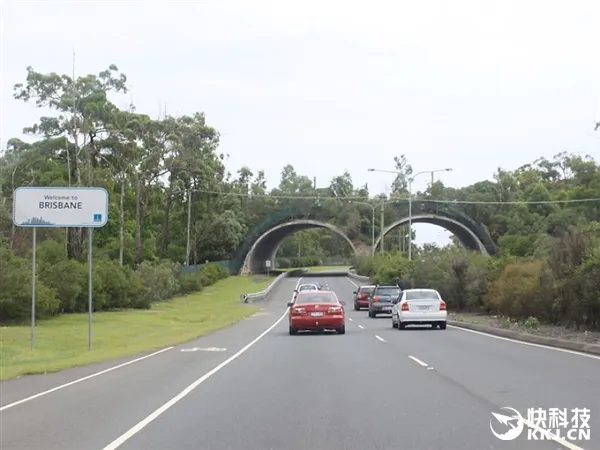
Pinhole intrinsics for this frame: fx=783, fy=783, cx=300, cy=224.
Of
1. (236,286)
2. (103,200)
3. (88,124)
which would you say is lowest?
(236,286)

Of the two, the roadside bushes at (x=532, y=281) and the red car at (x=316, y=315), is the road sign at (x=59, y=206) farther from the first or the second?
the roadside bushes at (x=532, y=281)

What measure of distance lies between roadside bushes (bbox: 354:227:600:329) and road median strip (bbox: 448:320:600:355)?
1.27 meters

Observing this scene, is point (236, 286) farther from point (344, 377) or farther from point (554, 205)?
point (344, 377)

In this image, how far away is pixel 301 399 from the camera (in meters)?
11.9

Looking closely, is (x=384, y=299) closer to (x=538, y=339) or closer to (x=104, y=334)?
(x=104, y=334)

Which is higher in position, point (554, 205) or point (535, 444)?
point (554, 205)

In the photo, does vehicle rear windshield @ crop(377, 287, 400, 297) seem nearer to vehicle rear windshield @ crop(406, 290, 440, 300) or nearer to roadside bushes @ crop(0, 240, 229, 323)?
vehicle rear windshield @ crop(406, 290, 440, 300)

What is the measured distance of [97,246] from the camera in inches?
2931

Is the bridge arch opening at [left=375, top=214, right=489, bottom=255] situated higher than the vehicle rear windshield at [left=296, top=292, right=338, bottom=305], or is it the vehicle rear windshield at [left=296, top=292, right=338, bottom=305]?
the bridge arch opening at [left=375, top=214, right=489, bottom=255]

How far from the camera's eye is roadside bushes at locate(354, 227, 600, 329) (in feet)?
75.9

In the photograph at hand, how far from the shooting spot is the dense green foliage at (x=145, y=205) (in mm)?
41719

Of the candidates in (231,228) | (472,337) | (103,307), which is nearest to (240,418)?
(472,337)

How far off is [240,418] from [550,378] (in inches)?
241

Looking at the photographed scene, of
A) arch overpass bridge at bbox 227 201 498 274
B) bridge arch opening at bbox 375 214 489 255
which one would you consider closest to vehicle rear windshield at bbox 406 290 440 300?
bridge arch opening at bbox 375 214 489 255
